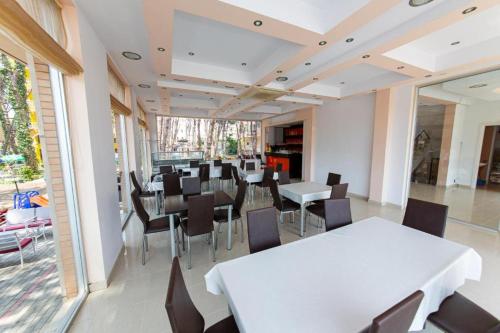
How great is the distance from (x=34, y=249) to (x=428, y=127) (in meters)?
8.53

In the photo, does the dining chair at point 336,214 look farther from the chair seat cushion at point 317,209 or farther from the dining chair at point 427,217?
the chair seat cushion at point 317,209

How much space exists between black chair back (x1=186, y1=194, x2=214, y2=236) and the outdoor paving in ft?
4.69

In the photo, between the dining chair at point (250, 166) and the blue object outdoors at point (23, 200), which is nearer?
the blue object outdoors at point (23, 200)

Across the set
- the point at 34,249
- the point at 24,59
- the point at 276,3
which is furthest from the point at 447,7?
the point at 34,249

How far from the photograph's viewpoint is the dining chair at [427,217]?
2.01 m

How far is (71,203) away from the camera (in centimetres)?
196

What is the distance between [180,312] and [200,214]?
1633 millimetres

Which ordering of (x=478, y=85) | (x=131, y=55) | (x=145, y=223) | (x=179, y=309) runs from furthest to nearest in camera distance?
(x=478, y=85), (x=131, y=55), (x=145, y=223), (x=179, y=309)

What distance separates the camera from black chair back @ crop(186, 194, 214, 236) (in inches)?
97.8

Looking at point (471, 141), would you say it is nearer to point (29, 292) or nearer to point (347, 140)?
point (347, 140)

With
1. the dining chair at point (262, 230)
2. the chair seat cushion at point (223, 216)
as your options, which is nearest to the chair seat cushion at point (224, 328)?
the dining chair at point (262, 230)

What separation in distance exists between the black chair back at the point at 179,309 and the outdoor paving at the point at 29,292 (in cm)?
167

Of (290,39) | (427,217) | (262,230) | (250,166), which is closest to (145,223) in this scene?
(262,230)

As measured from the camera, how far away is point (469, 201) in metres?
4.60
